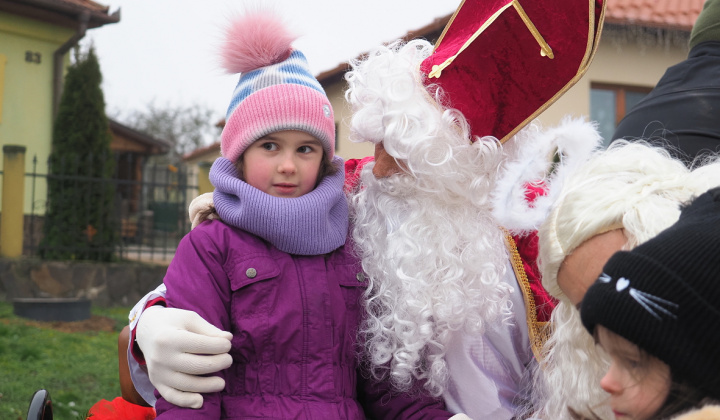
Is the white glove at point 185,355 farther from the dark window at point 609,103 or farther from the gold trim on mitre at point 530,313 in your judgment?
the dark window at point 609,103

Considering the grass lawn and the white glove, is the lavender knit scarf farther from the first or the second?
the grass lawn

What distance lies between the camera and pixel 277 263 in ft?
6.93

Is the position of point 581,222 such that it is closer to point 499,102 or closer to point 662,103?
point 499,102

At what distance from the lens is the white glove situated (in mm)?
1870

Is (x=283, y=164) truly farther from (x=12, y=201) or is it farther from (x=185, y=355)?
(x=12, y=201)

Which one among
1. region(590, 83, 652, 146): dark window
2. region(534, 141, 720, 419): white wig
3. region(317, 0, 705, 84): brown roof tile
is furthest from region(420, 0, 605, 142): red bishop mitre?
region(590, 83, 652, 146): dark window

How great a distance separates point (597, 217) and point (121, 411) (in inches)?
62.1

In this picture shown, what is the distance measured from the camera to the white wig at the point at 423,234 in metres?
2.07

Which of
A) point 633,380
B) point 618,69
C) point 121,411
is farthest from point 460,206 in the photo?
Answer: point 618,69

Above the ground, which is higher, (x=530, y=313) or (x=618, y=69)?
(x=618, y=69)

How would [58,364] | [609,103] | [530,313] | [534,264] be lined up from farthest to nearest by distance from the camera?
[609,103] → [58,364] → [534,264] → [530,313]

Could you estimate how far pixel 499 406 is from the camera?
6.81 feet

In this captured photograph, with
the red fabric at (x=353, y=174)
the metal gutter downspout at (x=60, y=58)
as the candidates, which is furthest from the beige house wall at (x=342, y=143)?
the metal gutter downspout at (x=60, y=58)

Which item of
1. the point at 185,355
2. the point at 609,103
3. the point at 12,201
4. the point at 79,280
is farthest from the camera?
the point at 609,103
